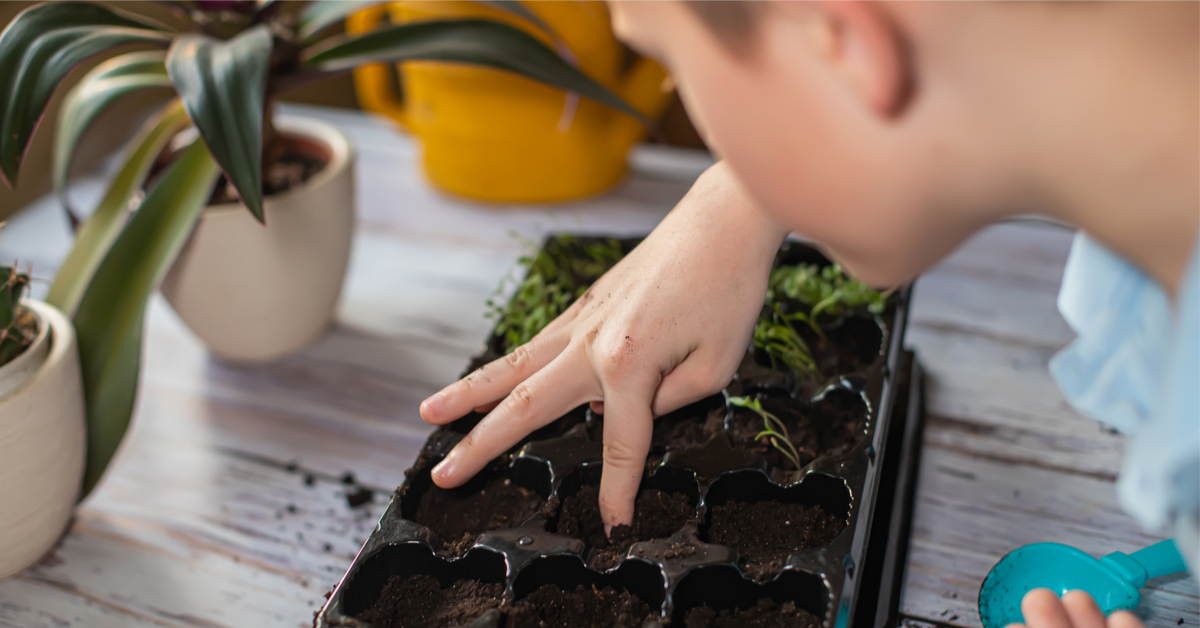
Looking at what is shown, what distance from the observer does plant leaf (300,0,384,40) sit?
0.78 m

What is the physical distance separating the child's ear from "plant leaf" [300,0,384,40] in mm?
564

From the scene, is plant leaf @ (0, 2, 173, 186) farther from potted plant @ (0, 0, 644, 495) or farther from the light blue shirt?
the light blue shirt

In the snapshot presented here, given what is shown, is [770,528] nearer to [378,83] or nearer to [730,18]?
[730,18]

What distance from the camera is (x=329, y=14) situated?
2.59 ft

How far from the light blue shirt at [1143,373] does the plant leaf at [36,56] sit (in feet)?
2.28

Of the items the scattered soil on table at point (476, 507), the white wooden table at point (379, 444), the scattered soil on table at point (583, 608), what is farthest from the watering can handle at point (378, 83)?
the scattered soil on table at point (583, 608)

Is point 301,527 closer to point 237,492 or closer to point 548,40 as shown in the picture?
point 237,492

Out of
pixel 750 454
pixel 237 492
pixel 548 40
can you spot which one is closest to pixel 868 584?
pixel 750 454

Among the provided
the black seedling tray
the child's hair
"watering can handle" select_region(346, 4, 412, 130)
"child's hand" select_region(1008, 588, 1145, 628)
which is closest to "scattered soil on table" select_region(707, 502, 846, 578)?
the black seedling tray

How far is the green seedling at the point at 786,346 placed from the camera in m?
0.67

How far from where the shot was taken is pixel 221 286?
76 centimetres

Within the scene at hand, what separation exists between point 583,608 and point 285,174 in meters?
0.52

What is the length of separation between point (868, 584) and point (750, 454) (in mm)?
117

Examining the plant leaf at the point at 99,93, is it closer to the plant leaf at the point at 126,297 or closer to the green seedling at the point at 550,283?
the plant leaf at the point at 126,297
